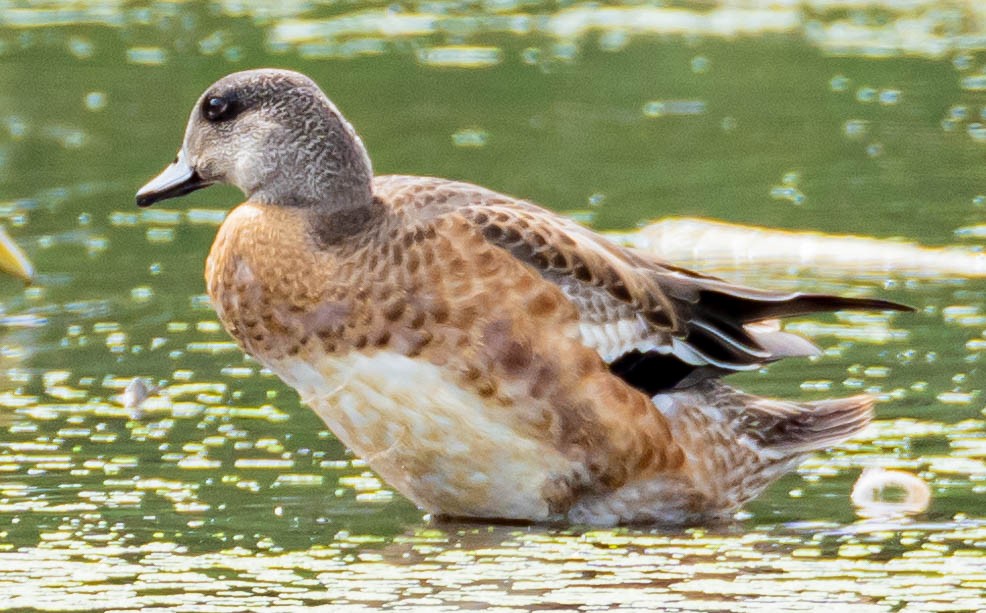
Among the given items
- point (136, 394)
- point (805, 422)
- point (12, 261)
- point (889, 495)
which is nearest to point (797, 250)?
point (805, 422)

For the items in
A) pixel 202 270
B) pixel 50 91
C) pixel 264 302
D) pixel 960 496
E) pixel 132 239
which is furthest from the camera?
pixel 50 91

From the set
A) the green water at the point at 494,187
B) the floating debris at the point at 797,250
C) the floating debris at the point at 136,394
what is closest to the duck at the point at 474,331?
the green water at the point at 494,187

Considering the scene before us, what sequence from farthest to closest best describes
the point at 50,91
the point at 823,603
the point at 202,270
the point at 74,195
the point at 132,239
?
the point at 50,91
the point at 74,195
the point at 132,239
the point at 202,270
the point at 823,603

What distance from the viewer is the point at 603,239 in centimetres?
696

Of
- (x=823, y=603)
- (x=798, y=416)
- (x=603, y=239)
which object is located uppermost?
(x=603, y=239)

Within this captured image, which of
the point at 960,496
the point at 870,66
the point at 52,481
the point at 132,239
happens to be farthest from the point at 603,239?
the point at 870,66

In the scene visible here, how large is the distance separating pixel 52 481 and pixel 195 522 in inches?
27.4

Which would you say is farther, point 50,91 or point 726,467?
point 50,91

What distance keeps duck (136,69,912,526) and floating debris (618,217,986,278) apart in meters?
3.01

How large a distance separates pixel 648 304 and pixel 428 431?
925mm

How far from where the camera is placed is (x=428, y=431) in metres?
6.30

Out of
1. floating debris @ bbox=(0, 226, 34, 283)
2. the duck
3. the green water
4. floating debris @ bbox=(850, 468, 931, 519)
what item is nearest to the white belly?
the duck

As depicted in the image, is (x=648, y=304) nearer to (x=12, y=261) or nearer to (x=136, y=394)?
(x=136, y=394)

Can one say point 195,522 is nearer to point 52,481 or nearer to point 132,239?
point 52,481
